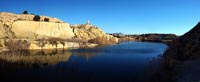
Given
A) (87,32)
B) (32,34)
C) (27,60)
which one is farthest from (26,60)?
(87,32)

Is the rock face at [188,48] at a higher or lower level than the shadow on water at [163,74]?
higher

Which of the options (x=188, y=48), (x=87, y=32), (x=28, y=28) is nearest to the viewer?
(x=188, y=48)

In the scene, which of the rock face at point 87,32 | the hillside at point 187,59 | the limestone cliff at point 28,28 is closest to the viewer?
the hillside at point 187,59

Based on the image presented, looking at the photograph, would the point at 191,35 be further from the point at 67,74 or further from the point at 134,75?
the point at 67,74

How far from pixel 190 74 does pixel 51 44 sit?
48845 mm

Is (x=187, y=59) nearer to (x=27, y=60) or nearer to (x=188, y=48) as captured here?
(x=188, y=48)

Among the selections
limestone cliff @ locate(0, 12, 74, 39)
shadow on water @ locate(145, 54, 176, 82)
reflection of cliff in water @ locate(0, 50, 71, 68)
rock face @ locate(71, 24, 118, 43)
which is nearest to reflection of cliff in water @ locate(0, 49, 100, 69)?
reflection of cliff in water @ locate(0, 50, 71, 68)

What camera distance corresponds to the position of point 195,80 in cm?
1356

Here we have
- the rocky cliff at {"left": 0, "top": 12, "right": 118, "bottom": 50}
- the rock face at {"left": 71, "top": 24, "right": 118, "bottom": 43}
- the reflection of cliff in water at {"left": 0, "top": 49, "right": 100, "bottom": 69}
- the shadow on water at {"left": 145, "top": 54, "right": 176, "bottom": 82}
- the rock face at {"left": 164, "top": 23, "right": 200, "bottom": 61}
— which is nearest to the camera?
the shadow on water at {"left": 145, "top": 54, "right": 176, "bottom": 82}

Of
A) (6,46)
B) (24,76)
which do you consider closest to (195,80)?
(24,76)

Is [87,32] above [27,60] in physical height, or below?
above

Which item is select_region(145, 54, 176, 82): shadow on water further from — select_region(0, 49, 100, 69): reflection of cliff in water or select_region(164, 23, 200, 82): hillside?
select_region(0, 49, 100, 69): reflection of cliff in water

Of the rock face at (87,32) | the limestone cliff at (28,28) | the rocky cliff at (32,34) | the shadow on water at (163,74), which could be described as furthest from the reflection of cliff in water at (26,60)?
the rock face at (87,32)

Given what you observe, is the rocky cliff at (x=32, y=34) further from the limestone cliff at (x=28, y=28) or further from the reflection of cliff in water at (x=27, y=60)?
the reflection of cliff in water at (x=27, y=60)
